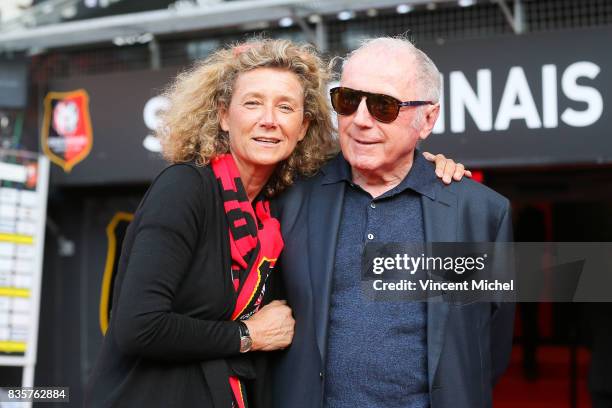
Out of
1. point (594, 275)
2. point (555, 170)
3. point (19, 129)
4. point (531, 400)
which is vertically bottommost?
point (531, 400)

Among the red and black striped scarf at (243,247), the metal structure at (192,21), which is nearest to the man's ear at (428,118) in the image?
the red and black striped scarf at (243,247)

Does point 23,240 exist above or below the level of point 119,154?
below

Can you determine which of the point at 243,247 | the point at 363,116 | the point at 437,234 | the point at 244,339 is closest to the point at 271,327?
the point at 244,339

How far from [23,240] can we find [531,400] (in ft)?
12.5

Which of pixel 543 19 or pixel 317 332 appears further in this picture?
pixel 543 19

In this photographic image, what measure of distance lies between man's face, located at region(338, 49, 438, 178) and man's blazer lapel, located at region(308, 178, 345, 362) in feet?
0.50

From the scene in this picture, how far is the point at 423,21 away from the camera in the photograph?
15.1ft

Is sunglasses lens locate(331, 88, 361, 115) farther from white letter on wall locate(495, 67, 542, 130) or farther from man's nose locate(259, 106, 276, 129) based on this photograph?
white letter on wall locate(495, 67, 542, 130)

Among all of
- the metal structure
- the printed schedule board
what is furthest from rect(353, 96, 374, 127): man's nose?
the printed schedule board

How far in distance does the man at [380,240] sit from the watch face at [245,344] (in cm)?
19

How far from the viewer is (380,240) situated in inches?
93.1

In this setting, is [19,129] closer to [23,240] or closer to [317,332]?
[23,240]

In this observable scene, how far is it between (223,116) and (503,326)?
1.22m

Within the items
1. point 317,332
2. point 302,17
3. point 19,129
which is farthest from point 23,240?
point 317,332
